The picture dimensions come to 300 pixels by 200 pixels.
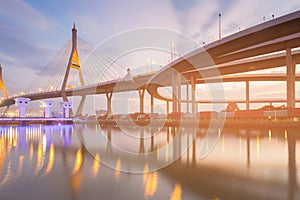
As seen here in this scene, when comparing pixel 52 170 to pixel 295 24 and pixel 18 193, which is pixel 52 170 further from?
pixel 295 24

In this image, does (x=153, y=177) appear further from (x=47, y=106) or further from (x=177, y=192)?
(x=47, y=106)

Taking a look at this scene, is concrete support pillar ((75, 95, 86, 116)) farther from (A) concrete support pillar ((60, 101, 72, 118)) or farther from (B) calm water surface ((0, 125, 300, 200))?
(B) calm water surface ((0, 125, 300, 200))

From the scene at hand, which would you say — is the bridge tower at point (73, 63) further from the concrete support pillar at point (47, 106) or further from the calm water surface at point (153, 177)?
the calm water surface at point (153, 177)

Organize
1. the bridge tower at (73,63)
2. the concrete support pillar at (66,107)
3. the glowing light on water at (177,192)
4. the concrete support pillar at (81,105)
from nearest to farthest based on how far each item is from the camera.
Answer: the glowing light on water at (177,192) → the bridge tower at (73,63) → the concrete support pillar at (66,107) → the concrete support pillar at (81,105)

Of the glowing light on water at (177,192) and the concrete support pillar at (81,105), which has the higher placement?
the concrete support pillar at (81,105)

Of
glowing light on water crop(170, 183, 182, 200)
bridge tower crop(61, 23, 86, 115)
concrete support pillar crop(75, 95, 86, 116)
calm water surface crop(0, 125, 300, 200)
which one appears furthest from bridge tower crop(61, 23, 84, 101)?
glowing light on water crop(170, 183, 182, 200)

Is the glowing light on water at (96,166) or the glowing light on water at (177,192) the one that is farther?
the glowing light on water at (96,166)

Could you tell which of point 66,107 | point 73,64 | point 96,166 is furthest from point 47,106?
point 96,166

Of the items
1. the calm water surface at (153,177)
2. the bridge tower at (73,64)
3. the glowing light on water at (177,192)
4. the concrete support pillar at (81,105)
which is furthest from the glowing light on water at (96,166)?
the concrete support pillar at (81,105)

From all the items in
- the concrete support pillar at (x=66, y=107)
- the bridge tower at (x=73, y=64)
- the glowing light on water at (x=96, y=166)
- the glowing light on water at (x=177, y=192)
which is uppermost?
the bridge tower at (x=73, y=64)

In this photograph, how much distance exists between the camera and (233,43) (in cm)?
2808

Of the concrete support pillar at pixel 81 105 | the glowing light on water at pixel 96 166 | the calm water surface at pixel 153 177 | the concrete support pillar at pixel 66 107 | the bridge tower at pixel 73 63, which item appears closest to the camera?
the calm water surface at pixel 153 177

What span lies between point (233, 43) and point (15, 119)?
37.3m

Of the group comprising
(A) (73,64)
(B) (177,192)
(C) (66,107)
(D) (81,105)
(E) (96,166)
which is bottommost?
(E) (96,166)
